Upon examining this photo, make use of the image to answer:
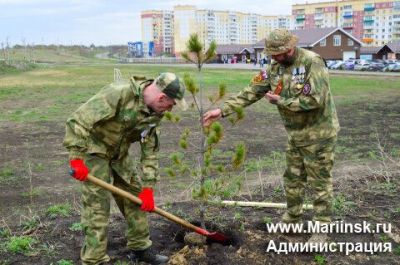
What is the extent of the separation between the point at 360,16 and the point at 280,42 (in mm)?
102369

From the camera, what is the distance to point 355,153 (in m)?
9.82

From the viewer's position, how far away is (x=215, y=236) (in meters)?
4.58

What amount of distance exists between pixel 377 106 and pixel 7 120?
41.4ft

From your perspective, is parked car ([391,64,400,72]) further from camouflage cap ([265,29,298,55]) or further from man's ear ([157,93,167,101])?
man's ear ([157,93,167,101])

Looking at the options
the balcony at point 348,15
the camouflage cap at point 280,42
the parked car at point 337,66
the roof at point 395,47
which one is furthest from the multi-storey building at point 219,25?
the camouflage cap at point 280,42

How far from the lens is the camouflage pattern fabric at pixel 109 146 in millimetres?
3773

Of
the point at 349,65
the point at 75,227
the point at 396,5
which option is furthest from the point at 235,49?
the point at 75,227

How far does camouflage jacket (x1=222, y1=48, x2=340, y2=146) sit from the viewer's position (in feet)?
14.1

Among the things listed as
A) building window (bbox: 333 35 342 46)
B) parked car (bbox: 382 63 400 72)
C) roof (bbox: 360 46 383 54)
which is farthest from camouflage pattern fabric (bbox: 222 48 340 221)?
roof (bbox: 360 46 383 54)

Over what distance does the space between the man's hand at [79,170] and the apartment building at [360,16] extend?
95129 millimetres

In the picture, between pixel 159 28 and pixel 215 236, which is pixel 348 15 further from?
pixel 215 236

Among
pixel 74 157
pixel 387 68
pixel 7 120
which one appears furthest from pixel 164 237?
pixel 387 68

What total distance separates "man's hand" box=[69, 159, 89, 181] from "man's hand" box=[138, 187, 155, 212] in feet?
1.80

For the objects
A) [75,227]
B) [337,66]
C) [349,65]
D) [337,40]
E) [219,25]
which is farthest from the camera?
[219,25]
